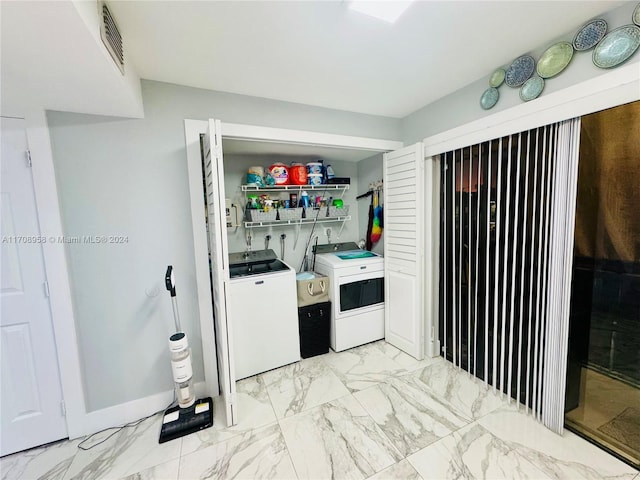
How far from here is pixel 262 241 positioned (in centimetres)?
290

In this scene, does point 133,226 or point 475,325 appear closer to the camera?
point 133,226

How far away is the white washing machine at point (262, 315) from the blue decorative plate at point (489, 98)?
2.02 metres

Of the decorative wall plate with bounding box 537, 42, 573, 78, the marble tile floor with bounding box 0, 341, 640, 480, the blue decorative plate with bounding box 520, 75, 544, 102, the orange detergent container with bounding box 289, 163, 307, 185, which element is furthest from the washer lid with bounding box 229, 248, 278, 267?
the decorative wall plate with bounding box 537, 42, 573, 78

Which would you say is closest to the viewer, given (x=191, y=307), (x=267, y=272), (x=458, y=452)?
(x=458, y=452)

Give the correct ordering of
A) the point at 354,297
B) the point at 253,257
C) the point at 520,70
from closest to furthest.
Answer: the point at 520,70, the point at 253,257, the point at 354,297

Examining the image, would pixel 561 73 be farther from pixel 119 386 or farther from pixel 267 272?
pixel 119 386

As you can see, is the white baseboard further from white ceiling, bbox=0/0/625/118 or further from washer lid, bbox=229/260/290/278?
white ceiling, bbox=0/0/625/118

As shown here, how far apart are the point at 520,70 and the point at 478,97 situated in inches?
11.9

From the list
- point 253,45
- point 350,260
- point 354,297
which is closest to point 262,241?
point 350,260

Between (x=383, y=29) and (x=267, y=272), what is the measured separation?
74.7 inches

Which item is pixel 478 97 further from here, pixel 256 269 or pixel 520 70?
pixel 256 269

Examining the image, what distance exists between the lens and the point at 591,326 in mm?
1642

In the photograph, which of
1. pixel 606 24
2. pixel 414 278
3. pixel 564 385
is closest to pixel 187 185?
pixel 414 278

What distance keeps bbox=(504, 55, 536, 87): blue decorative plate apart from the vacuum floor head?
10.0ft
